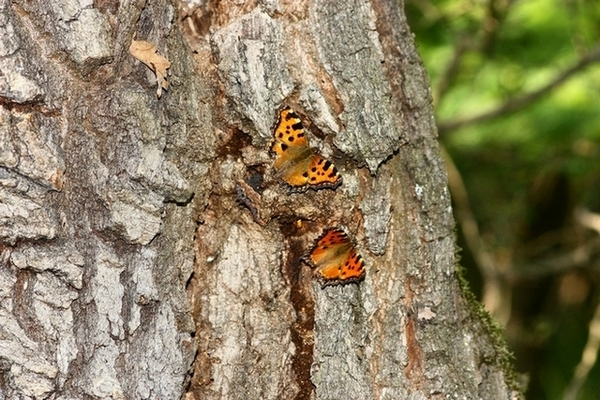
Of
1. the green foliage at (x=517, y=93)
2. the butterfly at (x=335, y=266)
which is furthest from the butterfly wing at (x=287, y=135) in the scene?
the green foliage at (x=517, y=93)

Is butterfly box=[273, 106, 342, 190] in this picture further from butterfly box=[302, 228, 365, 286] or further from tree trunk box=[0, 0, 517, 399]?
butterfly box=[302, 228, 365, 286]

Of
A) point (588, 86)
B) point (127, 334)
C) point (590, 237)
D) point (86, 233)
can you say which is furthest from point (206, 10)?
point (590, 237)

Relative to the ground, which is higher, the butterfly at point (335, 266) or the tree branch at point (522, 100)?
the tree branch at point (522, 100)

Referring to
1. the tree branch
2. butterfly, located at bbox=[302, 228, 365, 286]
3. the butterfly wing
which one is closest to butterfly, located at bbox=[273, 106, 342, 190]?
the butterfly wing

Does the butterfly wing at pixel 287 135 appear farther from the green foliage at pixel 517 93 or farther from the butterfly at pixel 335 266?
the green foliage at pixel 517 93

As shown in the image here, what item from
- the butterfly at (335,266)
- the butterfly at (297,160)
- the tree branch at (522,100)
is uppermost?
the tree branch at (522,100)

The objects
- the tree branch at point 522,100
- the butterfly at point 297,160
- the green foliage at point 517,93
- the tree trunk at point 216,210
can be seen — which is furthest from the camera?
the green foliage at point 517,93
